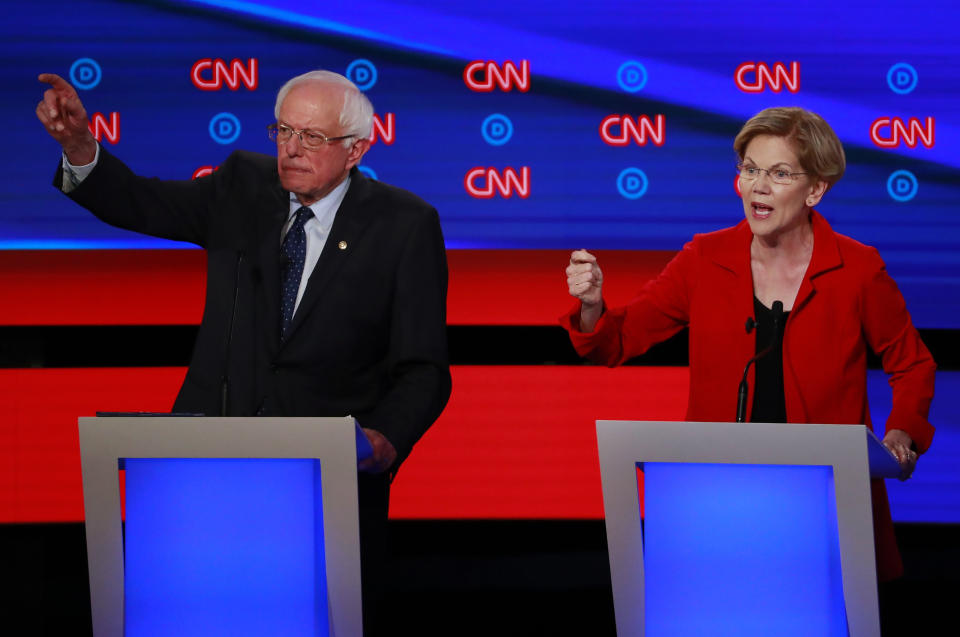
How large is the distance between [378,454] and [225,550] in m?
0.35

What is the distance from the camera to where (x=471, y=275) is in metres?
3.81

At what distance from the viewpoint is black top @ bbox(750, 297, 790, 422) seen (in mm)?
Answer: 2275

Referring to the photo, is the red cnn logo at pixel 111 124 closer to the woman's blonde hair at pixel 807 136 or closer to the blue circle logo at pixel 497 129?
the blue circle logo at pixel 497 129

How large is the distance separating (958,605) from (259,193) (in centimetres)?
268

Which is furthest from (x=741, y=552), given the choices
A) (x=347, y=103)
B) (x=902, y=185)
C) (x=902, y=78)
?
(x=902, y=78)

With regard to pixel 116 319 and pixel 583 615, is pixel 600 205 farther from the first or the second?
pixel 116 319

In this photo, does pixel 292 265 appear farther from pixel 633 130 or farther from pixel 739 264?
pixel 633 130

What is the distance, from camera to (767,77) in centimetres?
364

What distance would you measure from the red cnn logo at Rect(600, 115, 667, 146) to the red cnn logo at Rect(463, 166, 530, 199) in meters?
0.30

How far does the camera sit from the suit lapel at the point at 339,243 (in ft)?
7.02

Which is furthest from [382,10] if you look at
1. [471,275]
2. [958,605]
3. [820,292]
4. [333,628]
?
[958,605]

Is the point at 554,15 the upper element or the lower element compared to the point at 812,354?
upper

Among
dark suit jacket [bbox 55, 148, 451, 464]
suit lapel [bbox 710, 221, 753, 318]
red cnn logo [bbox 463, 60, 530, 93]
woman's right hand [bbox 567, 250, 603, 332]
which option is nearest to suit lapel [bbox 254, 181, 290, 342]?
dark suit jacket [bbox 55, 148, 451, 464]

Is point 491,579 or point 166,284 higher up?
point 166,284
